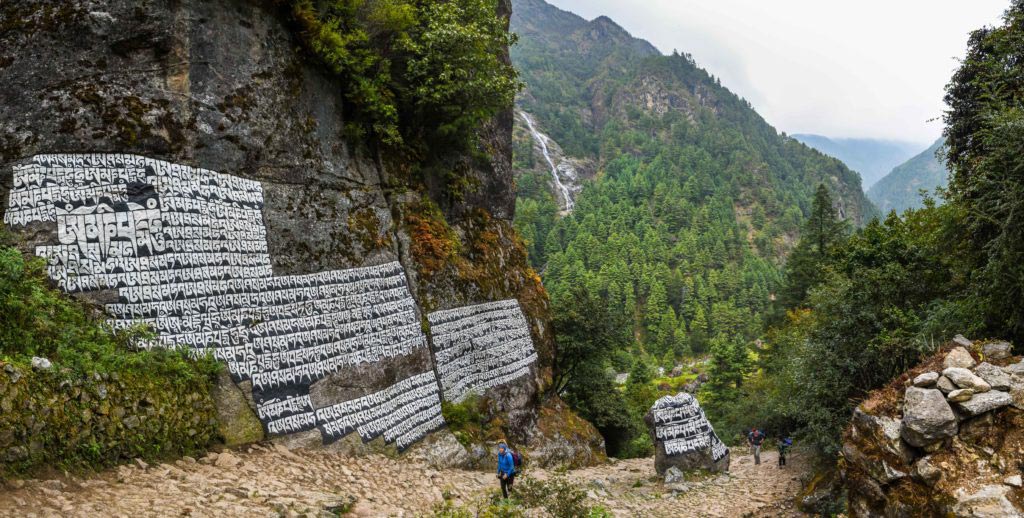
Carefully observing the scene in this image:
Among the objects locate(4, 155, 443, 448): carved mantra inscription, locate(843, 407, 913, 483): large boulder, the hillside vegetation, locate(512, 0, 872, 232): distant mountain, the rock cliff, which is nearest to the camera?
locate(843, 407, 913, 483): large boulder

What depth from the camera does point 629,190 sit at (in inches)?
5256

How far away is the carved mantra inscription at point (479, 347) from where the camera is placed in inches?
586

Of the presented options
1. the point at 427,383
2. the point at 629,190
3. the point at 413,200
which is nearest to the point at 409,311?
the point at 427,383

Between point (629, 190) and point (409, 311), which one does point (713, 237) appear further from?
point (409, 311)

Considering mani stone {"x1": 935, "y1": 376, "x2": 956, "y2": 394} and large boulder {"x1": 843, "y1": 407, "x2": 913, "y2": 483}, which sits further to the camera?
large boulder {"x1": 843, "y1": 407, "x2": 913, "y2": 483}

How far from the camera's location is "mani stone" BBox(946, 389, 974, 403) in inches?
316

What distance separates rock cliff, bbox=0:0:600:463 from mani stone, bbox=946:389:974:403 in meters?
9.55

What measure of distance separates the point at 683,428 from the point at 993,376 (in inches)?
401

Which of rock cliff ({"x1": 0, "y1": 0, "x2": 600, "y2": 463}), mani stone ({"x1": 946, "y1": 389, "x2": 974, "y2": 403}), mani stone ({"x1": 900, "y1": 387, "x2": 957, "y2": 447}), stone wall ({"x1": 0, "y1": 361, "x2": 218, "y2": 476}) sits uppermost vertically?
rock cliff ({"x1": 0, "y1": 0, "x2": 600, "y2": 463})

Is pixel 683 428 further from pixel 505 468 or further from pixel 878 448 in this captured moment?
pixel 878 448

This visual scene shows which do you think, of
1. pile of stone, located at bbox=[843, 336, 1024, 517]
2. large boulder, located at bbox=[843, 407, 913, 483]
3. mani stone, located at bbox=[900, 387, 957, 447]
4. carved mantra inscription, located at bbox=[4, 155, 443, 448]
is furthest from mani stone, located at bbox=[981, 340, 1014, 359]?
carved mantra inscription, located at bbox=[4, 155, 443, 448]

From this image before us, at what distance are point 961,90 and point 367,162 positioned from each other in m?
17.0

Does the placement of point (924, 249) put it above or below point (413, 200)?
below

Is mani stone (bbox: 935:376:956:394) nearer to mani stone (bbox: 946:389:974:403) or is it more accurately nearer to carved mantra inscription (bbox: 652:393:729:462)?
mani stone (bbox: 946:389:974:403)
